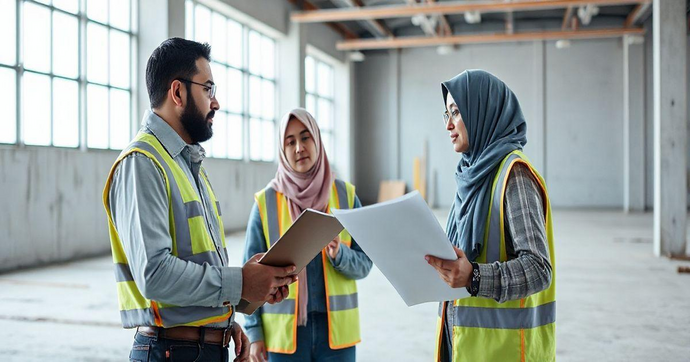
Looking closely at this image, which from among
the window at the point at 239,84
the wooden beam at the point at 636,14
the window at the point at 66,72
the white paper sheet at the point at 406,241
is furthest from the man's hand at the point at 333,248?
the wooden beam at the point at 636,14

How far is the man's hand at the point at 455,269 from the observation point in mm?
1775

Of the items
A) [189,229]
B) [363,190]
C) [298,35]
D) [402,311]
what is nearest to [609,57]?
[363,190]

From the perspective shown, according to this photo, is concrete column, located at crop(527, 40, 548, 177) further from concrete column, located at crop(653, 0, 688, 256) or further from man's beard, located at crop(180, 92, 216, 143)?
man's beard, located at crop(180, 92, 216, 143)

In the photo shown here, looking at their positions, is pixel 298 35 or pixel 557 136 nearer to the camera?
pixel 298 35

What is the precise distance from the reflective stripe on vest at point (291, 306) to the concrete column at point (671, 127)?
26.4ft

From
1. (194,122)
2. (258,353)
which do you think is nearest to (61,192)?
(258,353)

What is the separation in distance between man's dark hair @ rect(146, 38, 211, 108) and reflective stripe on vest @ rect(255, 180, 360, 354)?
3.04 feet

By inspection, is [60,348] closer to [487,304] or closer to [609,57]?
[487,304]

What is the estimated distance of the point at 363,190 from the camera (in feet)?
73.2

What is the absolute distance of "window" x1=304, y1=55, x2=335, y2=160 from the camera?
19.0 metres

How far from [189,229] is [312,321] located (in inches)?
38.8

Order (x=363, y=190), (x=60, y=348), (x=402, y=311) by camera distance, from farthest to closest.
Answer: (x=363, y=190), (x=402, y=311), (x=60, y=348)

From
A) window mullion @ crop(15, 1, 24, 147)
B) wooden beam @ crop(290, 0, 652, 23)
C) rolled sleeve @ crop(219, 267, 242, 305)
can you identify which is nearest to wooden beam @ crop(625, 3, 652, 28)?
wooden beam @ crop(290, 0, 652, 23)

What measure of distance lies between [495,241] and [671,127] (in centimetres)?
859
